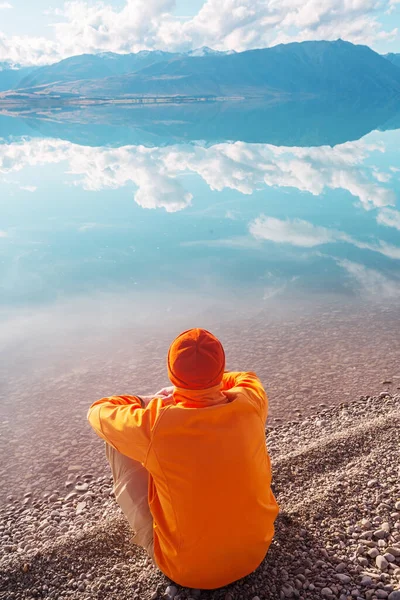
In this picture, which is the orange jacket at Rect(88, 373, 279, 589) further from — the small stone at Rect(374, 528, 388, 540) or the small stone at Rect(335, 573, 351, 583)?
the small stone at Rect(374, 528, 388, 540)

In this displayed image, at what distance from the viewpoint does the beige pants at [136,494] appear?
3820 mm

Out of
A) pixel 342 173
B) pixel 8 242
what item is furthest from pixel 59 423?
pixel 342 173

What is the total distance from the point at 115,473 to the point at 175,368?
138 cm

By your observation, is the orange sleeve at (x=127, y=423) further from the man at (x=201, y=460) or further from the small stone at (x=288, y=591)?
the small stone at (x=288, y=591)

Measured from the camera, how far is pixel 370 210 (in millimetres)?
20375

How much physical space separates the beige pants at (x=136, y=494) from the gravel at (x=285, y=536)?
1.48 ft

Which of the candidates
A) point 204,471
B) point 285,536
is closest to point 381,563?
point 285,536

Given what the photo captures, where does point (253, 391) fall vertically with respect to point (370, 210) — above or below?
below

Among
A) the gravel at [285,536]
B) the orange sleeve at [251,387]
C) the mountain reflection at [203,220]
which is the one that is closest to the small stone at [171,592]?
the gravel at [285,536]

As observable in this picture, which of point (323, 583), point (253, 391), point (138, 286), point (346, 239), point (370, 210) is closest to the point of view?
point (253, 391)

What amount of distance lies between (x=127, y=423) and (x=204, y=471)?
58 cm

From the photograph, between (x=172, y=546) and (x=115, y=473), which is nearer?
(x=172, y=546)

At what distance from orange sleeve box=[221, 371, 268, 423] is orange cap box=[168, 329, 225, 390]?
1.07 feet

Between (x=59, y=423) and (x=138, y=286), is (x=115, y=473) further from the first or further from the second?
(x=138, y=286)
